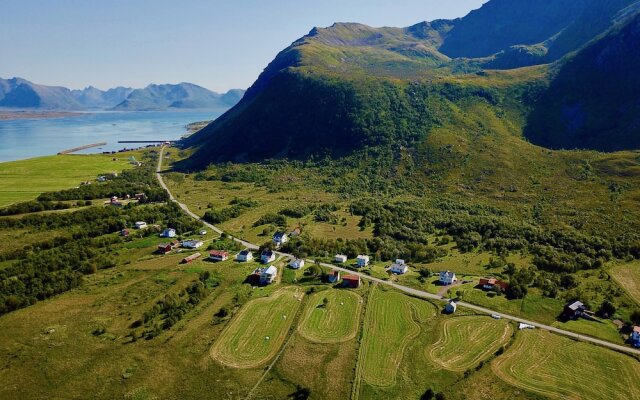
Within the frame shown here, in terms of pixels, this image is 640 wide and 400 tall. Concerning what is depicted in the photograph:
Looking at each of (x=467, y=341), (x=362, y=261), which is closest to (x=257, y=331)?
(x=362, y=261)

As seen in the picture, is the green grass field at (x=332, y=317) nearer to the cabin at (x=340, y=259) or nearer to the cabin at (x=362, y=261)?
the cabin at (x=362, y=261)

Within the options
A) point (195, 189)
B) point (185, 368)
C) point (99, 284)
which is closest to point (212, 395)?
point (185, 368)

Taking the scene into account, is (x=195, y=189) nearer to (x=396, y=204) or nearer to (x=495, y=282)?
(x=396, y=204)

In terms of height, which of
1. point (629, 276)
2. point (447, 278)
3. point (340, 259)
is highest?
point (629, 276)

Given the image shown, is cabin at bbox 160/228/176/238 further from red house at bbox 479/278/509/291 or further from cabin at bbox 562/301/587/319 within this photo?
cabin at bbox 562/301/587/319

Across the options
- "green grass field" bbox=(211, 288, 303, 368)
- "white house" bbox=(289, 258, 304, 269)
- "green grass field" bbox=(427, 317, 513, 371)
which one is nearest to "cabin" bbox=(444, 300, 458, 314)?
"green grass field" bbox=(427, 317, 513, 371)

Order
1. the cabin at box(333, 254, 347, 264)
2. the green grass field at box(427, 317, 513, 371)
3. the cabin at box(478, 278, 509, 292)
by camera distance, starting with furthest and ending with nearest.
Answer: the cabin at box(333, 254, 347, 264) < the cabin at box(478, 278, 509, 292) < the green grass field at box(427, 317, 513, 371)

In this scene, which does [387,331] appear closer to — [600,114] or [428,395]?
[428,395]

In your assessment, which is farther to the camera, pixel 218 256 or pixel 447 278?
pixel 218 256
